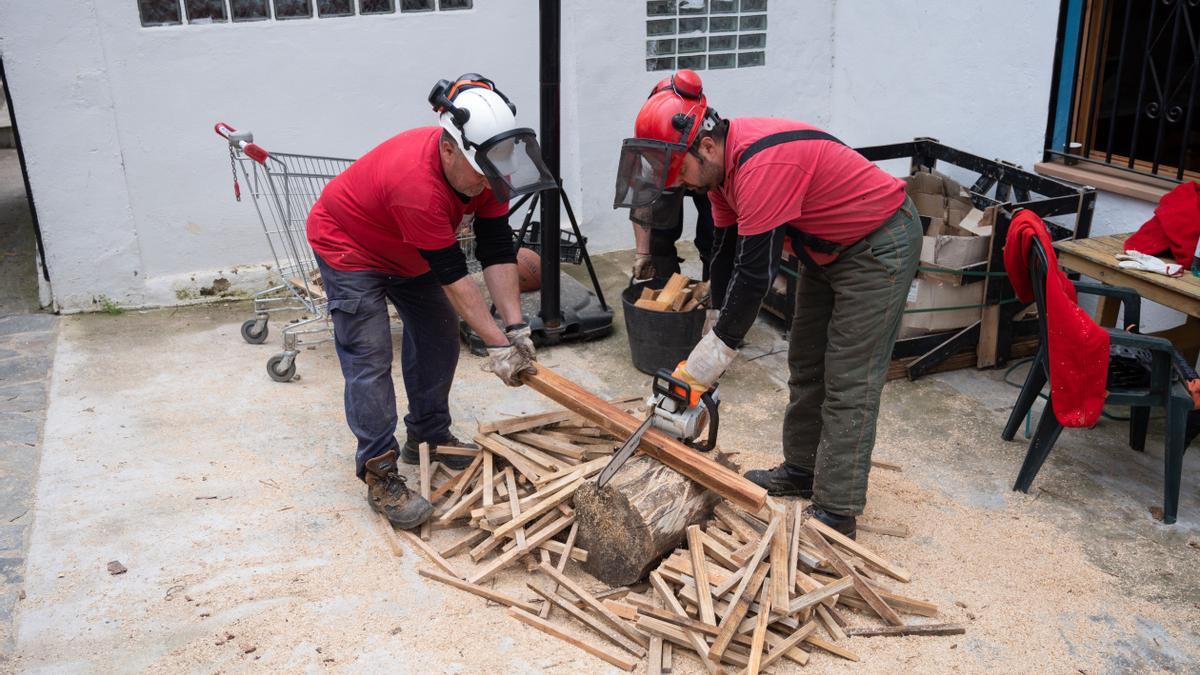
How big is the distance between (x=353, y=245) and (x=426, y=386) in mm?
870

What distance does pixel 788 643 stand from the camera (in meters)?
3.38

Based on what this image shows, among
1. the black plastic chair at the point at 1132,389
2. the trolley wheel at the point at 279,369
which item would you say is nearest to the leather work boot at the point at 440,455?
the trolley wheel at the point at 279,369

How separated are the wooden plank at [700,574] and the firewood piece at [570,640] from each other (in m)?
0.33

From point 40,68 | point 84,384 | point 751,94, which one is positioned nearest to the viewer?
point 84,384

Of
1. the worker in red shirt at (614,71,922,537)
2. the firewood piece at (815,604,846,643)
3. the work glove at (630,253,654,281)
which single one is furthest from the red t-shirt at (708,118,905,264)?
the work glove at (630,253,654,281)

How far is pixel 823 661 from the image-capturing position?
344 centimetres

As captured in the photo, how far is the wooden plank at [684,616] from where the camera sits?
130 inches

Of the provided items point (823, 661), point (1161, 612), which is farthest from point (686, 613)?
point (1161, 612)

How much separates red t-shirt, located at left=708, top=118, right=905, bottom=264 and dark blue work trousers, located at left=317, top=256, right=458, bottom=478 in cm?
156

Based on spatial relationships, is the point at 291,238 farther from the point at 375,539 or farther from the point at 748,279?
the point at 748,279

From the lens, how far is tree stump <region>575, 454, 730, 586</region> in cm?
370

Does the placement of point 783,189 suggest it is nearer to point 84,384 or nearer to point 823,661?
point 823,661

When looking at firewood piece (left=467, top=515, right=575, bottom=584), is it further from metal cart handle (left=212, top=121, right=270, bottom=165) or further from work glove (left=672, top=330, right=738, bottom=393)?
metal cart handle (left=212, top=121, right=270, bottom=165)

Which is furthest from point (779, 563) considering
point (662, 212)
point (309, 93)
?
point (309, 93)
